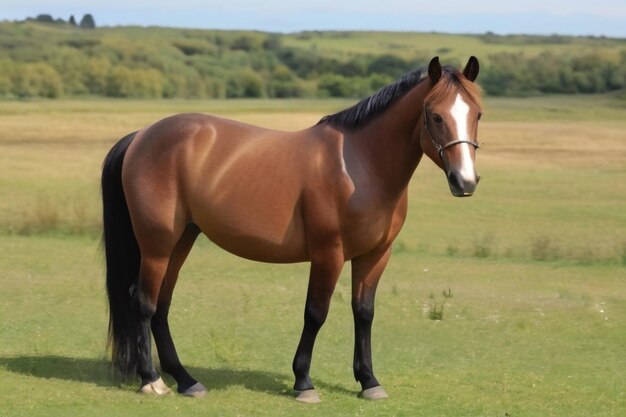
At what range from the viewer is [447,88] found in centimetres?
666

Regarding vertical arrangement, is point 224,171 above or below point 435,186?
above

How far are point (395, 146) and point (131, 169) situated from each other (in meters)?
1.72

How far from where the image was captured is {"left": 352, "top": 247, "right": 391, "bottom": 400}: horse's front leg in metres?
7.35

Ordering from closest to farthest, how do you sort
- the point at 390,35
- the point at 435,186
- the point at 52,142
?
the point at 435,186 → the point at 52,142 → the point at 390,35

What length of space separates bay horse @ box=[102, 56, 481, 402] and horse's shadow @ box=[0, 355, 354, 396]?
0.91 ft

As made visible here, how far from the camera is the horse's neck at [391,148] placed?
7.05 meters

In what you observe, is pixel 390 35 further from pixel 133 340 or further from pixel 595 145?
pixel 133 340

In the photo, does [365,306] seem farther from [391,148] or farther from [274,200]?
[391,148]

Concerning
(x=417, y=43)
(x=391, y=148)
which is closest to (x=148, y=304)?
(x=391, y=148)

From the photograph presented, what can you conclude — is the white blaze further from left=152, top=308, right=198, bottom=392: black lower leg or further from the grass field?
left=152, top=308, right=198, bottom=392: black lower leg

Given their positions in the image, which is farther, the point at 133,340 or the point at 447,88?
the point at 133,340

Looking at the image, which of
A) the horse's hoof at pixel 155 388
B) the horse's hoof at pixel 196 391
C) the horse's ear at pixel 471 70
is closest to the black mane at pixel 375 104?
the horse's ear at pixel 471 70

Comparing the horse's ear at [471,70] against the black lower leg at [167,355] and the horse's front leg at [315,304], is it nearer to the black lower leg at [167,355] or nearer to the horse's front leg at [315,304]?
the horse's front leg at [315,304]

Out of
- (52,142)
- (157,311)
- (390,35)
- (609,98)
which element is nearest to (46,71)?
(52,142)
